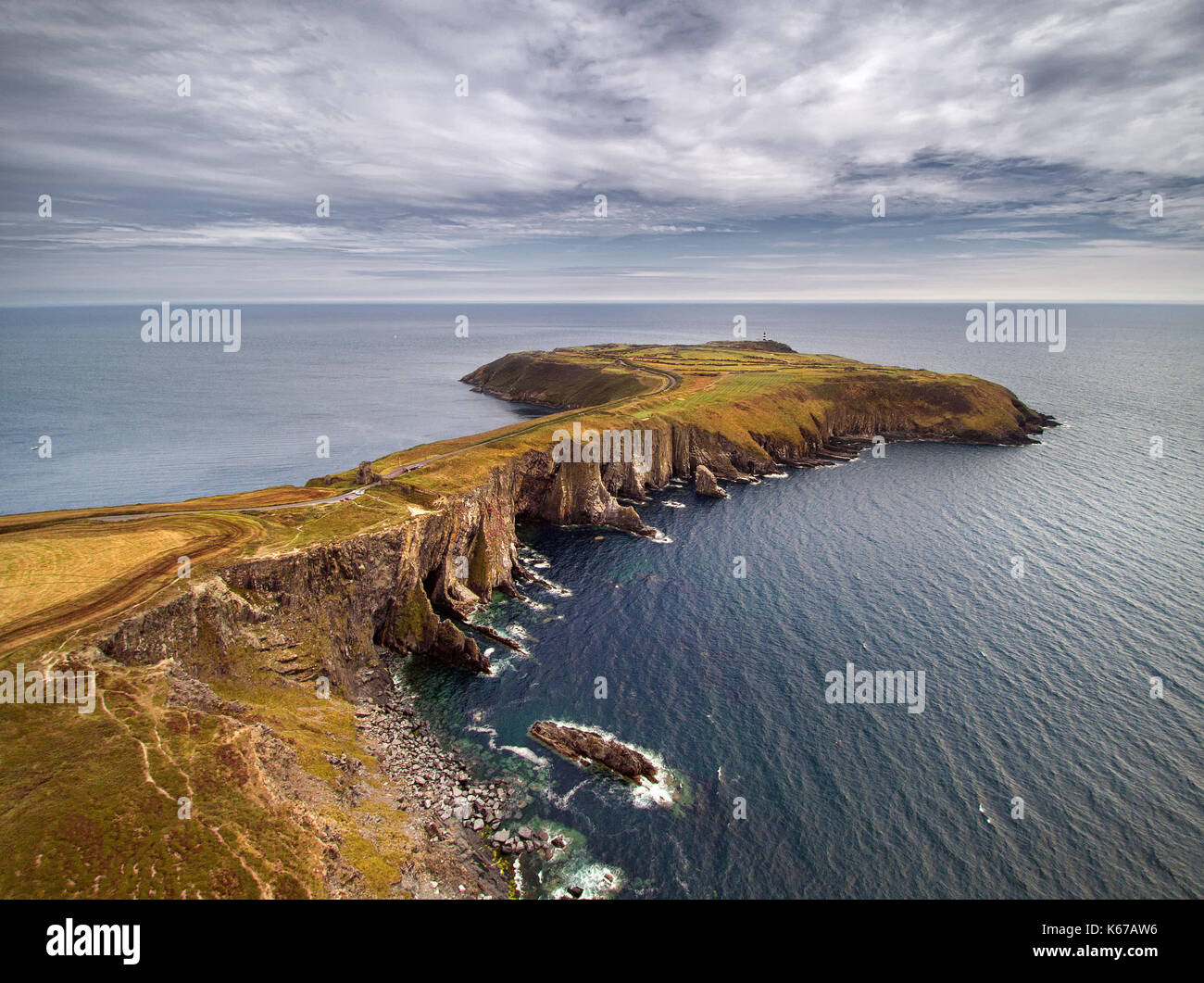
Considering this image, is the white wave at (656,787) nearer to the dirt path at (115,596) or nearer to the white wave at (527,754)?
the white wave at (527,754)

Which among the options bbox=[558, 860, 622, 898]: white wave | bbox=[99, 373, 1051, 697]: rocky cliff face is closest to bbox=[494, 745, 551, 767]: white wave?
bbox=[558, 860, 622, 898]: white wave

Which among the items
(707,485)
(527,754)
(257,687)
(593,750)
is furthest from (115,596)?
(707,485)

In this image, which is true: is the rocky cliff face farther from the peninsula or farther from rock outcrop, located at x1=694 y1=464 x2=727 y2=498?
rock outcrop, located at x1=694 y1=464 x2=727 y2=498

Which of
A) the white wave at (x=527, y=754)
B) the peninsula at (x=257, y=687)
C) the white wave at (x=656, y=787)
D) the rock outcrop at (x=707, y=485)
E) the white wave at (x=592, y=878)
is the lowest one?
the white wave at (x=592, y=878)

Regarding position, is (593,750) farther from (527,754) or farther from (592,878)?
(592,878)

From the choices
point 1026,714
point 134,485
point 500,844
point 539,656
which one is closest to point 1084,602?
point 1026,714

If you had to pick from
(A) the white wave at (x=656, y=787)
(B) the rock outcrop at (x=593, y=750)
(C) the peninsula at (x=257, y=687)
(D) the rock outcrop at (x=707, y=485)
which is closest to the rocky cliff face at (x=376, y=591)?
(C) the peninsula at (x=257, y=687)
